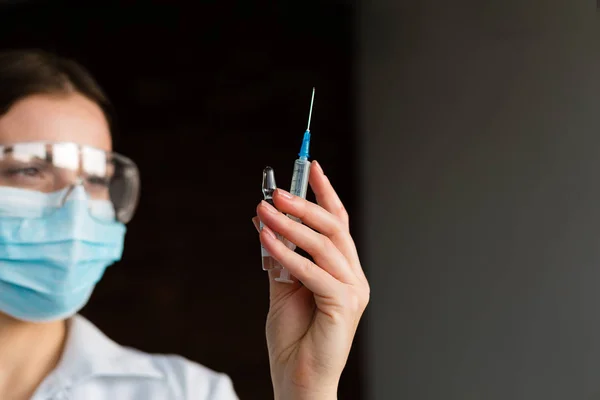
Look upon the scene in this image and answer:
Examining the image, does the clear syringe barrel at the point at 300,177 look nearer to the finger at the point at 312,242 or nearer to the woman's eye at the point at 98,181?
the finger at the point at 312,242

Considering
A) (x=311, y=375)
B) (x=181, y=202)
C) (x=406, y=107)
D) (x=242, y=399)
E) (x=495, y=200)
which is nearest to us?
(x=311, y=375)

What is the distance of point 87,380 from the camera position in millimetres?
1384

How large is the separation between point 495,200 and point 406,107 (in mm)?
423

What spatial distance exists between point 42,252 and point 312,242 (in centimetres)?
69

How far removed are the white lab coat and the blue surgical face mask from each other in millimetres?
103

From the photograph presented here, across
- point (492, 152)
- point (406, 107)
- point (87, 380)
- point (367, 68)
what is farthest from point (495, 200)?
point (87, 380)

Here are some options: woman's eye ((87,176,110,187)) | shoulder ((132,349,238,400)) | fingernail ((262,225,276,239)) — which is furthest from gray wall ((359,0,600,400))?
fingernail ((262,225,276,239))

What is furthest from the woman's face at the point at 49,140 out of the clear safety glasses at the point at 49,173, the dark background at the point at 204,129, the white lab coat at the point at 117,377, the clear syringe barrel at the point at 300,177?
the dark background at the point at 204,129

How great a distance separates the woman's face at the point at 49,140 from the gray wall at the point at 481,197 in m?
1.00

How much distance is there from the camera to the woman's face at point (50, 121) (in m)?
1.38

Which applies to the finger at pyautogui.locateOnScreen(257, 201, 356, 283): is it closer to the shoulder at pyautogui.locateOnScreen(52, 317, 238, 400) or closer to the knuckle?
the knuckle

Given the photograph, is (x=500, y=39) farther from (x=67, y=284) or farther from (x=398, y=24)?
(x=67, y=284)

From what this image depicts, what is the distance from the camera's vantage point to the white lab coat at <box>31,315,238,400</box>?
1.37 metres

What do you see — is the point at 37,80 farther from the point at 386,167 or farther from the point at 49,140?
the point at 386,167
